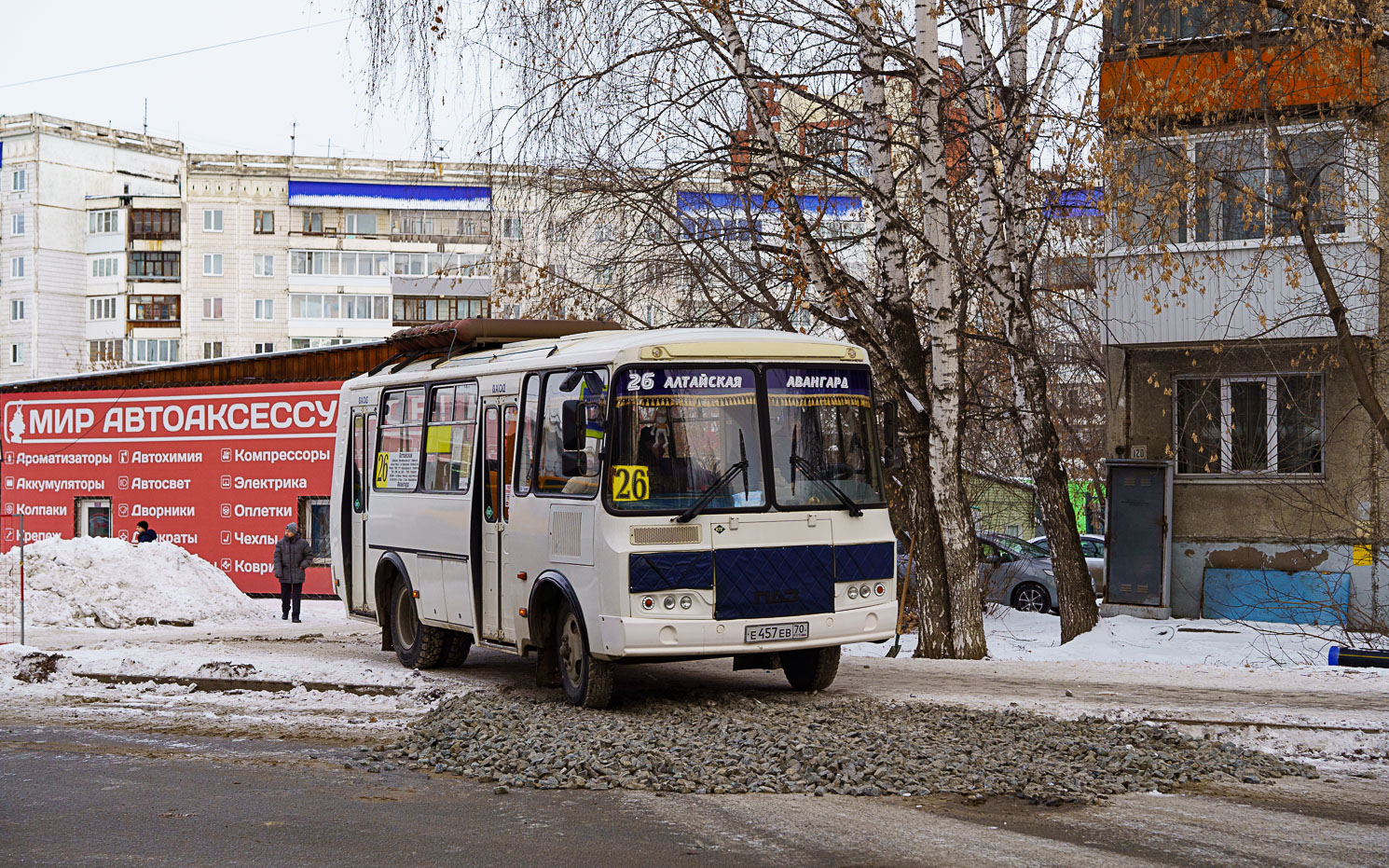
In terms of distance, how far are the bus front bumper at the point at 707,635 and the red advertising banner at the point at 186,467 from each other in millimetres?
20546

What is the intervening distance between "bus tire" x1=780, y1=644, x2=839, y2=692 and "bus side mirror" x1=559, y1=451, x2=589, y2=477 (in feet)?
7.46

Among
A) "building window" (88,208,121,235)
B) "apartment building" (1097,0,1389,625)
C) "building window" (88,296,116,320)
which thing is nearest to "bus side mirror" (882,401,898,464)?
"apartment building" (1097,0,1389,625)

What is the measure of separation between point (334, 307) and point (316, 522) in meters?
54.1

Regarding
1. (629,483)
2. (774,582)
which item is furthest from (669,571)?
(774,582)

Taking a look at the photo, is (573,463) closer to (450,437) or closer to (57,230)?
(450,437)

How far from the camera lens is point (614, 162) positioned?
17.6 meters

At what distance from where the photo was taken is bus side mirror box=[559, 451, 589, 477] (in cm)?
1136

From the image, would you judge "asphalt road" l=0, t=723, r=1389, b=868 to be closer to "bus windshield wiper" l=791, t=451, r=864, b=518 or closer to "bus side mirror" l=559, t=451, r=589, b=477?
"bus side mirror" l=559, t=451, r=589, b=477

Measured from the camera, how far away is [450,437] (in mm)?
14094

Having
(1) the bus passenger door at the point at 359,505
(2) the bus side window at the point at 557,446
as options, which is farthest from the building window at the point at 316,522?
(2) the bus side window at the point at 557,446

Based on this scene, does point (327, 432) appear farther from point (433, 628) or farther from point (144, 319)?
point (144, 319)

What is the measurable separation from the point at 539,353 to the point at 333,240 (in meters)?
73.5

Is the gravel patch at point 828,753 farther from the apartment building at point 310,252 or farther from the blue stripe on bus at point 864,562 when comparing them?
the apartment building at point 310,252

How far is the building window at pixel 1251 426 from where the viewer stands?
20.1 meters
